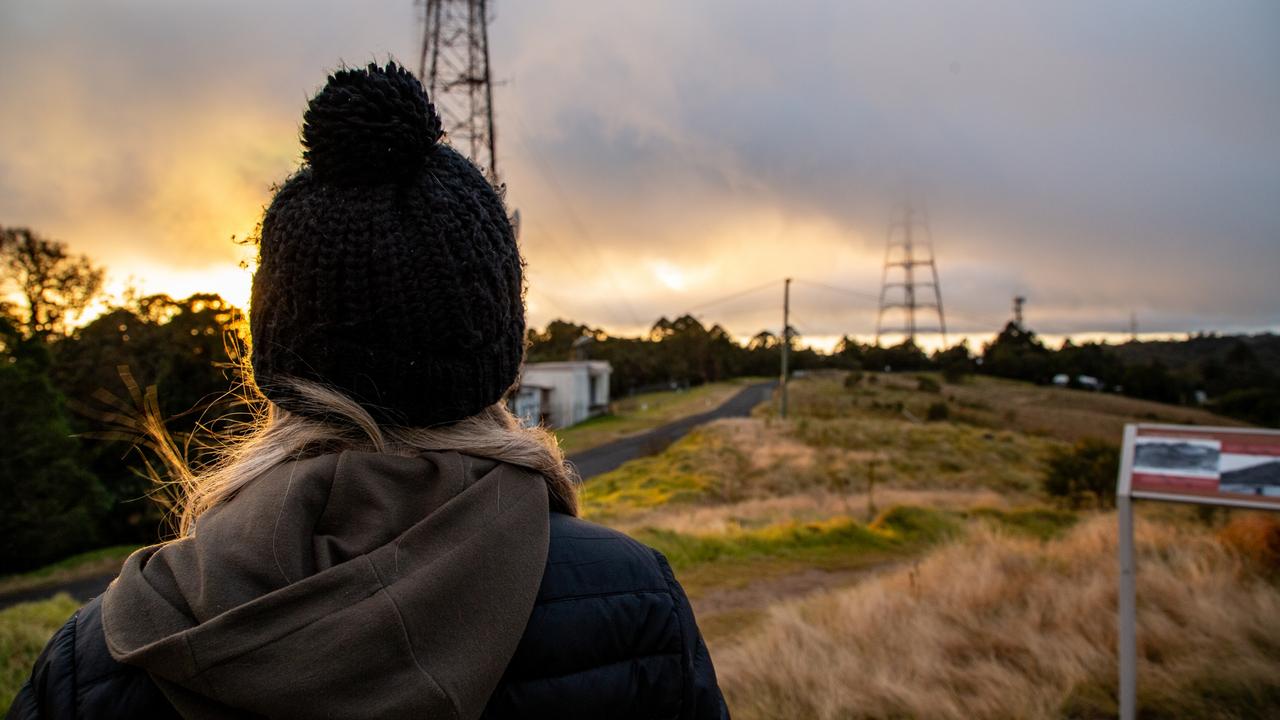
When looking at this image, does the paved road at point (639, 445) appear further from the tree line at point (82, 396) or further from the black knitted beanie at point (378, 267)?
the black knitted beanie at point (378, 267)

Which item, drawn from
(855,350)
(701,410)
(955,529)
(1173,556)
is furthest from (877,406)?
(1173,556)

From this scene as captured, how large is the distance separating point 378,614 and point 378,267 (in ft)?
1.76

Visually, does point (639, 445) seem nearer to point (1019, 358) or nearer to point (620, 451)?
point (620, 451)

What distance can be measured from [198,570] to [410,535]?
0.98ft

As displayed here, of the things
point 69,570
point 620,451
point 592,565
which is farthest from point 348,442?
point 620,451

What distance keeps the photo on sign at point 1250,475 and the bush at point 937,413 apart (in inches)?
1324

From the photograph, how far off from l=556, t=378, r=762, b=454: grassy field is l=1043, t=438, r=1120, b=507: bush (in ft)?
56.9

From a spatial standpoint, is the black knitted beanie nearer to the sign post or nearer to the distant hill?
the sign post

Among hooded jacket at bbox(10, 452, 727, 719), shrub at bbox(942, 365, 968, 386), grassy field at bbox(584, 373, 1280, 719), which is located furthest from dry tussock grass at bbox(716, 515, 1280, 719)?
shrub at bbox(942, 365, 968, 386)

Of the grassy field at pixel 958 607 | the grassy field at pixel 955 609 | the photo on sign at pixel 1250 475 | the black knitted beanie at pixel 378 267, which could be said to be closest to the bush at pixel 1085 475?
the grassy field at pixel 955 609

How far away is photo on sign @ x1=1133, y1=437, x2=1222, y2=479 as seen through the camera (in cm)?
409

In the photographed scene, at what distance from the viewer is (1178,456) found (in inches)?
165

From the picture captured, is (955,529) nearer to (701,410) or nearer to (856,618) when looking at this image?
(856,618)

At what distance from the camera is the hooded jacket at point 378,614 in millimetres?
875
